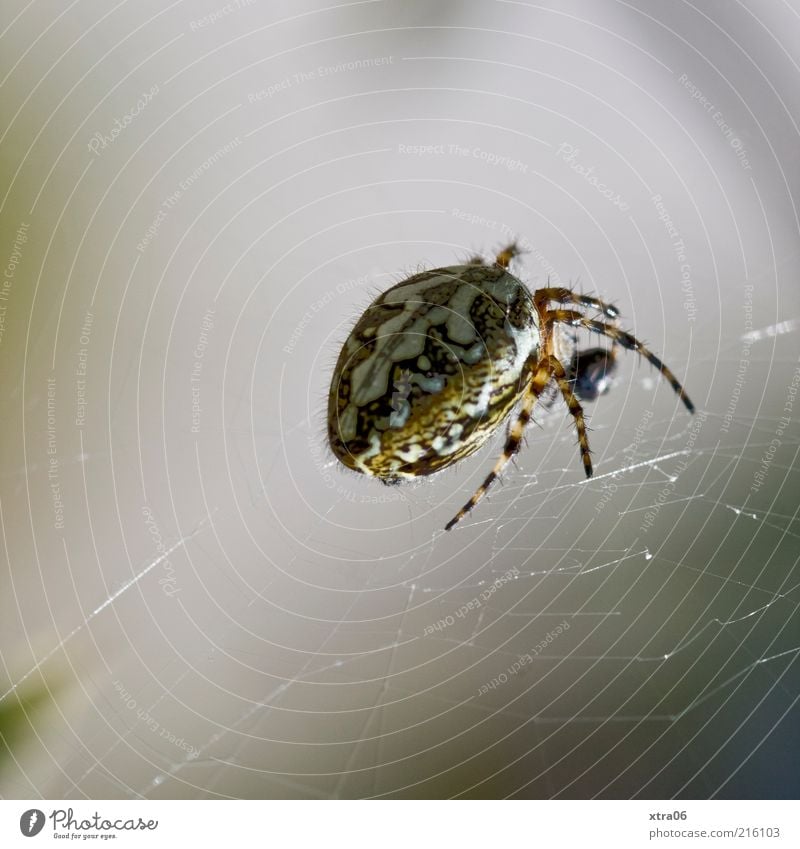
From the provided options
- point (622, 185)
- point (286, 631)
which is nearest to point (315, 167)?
point (622, 185)

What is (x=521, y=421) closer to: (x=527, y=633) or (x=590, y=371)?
(x=590, y=371)

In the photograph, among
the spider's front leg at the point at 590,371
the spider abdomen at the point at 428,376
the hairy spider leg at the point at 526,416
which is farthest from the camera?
the spider's front leg at the point at 590,371

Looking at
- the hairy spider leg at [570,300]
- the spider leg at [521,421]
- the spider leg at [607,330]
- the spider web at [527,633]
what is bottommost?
the spider web at [527,633]

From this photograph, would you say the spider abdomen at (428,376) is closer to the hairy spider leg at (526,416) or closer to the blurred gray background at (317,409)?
the hairy spider leg at (526,416)

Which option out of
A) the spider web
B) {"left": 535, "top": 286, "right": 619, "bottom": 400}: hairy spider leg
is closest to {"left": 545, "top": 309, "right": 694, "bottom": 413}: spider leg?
{"left": 535, "top": 286, "right": 619, "bottom": 400}: hairy spider leg

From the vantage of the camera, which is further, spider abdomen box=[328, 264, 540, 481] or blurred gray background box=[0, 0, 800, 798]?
blurred gray background box=[0, 0, 800, 798]

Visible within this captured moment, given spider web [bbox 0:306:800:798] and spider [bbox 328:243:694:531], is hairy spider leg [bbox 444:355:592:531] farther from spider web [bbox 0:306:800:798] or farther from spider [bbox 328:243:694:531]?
spider web [bbox 0:306:800:798]

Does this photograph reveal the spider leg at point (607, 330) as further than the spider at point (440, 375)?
Yes

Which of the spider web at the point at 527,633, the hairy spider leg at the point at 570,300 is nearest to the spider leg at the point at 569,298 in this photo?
the hairy spider leg at the point at 570,300
